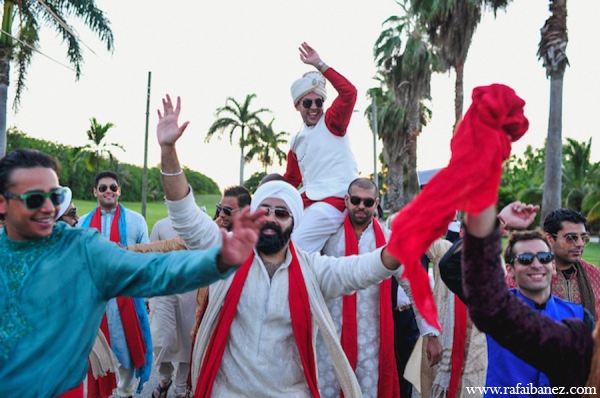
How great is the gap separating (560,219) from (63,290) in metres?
3.67

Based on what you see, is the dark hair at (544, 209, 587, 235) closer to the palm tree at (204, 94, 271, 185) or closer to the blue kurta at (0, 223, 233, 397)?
the blue kurta at (0, 223, 233, 397)

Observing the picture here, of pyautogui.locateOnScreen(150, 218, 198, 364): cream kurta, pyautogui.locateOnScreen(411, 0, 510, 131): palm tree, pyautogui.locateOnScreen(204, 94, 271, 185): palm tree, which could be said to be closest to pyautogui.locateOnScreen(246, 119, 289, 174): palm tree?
pyautogui.locateOnScreen(204, 94, 271, 185): palm tree

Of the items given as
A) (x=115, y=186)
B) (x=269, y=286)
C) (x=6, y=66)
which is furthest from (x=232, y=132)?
(x=269, y=286)

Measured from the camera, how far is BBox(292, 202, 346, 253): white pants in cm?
417

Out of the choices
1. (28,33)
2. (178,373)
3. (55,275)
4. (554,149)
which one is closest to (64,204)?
(55,275)

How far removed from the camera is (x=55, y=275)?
2.04 metres

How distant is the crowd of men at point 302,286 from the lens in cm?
177

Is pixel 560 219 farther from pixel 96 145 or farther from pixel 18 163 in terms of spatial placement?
pixel 96 145

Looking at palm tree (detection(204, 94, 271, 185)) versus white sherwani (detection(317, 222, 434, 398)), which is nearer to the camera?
white sherwani (detection(317, 222, 434, 398))

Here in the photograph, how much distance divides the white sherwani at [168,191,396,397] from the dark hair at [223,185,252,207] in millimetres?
1857

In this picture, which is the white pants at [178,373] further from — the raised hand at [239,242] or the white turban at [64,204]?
the raised hand at [239,242]

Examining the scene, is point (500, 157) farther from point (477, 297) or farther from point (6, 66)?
point (6, 66)

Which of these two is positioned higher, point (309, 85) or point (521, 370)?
point (309, 85)

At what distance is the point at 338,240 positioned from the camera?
4.30m
